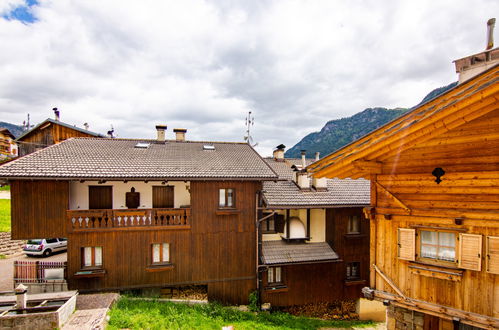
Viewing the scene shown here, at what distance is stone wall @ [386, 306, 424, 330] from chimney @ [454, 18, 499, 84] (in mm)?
7369

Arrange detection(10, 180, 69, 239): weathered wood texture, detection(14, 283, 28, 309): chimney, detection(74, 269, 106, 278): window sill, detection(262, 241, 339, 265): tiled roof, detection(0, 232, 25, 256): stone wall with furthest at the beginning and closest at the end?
detection(0, 232, 25, 256): stone wall < detection(262, 241, 339, 265): tiled roof < detection(74, 269, 106, 278): window sill < detection(10, 180, 69, 239): weathered wood texture < detection(14, 283, 28, 309): chimney

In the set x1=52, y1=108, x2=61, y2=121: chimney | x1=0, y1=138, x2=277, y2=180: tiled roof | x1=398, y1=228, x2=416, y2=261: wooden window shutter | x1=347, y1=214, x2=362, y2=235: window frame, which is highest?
x1=52, y1=108, x2=61, y2=121: chimney

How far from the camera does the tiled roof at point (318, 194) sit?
14.5 metres

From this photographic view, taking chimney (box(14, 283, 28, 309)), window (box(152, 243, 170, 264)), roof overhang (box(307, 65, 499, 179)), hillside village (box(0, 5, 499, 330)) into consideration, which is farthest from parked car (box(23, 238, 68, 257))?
roof overhang (box(307, 65, 499, 179))

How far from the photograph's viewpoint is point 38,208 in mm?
11586

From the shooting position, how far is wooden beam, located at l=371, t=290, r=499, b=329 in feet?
18.5

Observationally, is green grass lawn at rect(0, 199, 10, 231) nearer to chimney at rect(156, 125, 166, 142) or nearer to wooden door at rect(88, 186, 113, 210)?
wooden door at rect(88, 186, 113, 210)

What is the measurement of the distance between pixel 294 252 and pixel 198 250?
18.2 ft

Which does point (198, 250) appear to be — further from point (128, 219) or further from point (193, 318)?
point (128, 219)

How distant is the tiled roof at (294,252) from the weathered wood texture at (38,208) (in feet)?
34.7

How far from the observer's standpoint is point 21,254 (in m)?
19.3

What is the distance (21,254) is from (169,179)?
17037 millimetres

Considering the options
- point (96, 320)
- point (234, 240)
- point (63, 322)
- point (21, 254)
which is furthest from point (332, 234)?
point (21, 254)

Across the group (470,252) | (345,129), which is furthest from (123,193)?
(345,129)
